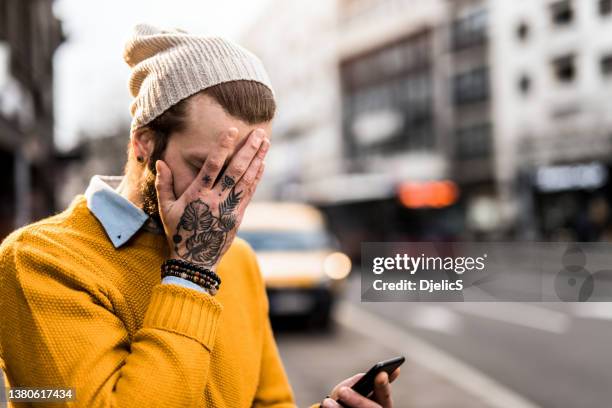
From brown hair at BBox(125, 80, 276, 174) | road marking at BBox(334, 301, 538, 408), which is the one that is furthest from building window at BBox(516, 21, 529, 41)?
brown hair at BBox(125, 80, 276, 174)

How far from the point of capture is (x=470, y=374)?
6906 mm

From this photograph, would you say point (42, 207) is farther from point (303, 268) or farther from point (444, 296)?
point (444, 296)

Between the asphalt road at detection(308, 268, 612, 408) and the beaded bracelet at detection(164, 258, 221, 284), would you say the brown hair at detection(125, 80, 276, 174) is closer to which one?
the beaded bracelet at detection(164, 258, 221, 284)

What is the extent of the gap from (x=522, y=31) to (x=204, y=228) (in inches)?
1160

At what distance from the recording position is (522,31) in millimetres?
28516

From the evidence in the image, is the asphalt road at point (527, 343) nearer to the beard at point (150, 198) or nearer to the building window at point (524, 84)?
the beard at point (150, 198)

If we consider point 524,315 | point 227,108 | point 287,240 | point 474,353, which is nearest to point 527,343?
point 474,353

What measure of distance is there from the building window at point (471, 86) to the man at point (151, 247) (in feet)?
110

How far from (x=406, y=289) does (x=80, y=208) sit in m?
0.80

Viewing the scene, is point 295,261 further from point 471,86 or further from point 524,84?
point 471,86

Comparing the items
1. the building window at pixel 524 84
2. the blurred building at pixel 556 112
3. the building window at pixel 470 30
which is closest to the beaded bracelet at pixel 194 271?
the blurred building at pixel 556 112

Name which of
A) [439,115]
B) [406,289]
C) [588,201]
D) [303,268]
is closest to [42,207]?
[303,268]

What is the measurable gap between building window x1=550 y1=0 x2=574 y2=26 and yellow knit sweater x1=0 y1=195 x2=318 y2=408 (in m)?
25.4

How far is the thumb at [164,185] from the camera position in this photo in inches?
47.5
